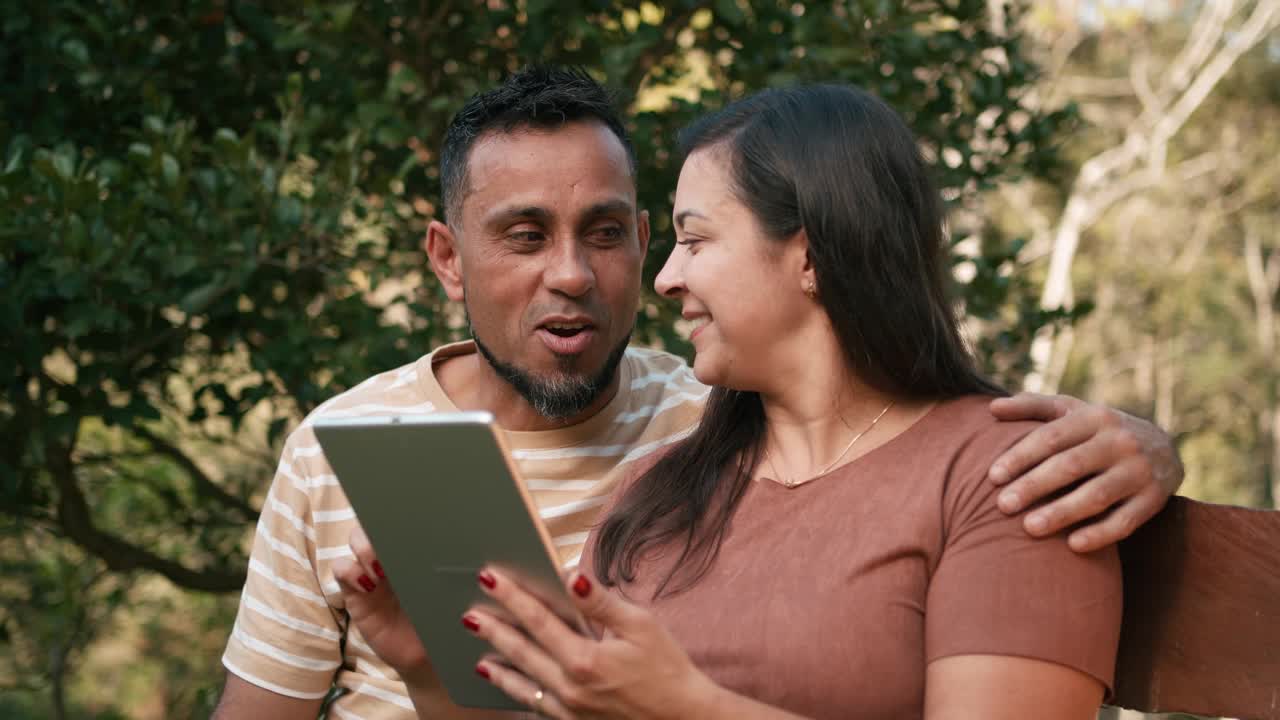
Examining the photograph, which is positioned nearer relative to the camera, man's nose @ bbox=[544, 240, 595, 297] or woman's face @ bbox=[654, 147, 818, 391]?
woman's face @ bbox=[654, 147, 818, 391]

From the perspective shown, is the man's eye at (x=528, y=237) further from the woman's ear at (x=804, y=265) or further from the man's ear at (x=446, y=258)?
the woman's ear at (x=804, y=265)

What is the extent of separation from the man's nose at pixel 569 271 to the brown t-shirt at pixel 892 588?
2.62 ft

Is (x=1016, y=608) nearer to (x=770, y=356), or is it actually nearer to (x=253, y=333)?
(x=770, y=356)

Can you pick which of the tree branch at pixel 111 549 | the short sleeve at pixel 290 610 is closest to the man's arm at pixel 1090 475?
the short sleeve at pixel 290 610

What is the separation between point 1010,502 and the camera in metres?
1.80

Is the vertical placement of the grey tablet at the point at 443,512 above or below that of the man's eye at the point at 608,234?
below

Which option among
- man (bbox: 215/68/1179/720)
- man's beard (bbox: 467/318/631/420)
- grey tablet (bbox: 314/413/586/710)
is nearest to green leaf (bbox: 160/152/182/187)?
man (bbox: 215/68/1179/720)

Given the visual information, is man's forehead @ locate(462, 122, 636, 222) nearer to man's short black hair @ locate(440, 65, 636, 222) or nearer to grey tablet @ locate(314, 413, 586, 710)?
man's short black hair @ locate(440, 65, 636, 222)

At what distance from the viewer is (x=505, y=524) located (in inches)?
67.5

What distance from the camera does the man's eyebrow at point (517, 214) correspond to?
2.83 meters

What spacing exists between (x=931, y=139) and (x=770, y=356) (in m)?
2.01

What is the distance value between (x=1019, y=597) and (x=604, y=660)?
0.53 meters

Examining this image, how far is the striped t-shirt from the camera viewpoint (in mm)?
2807

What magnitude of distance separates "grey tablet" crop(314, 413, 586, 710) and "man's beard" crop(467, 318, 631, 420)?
0.90 m
